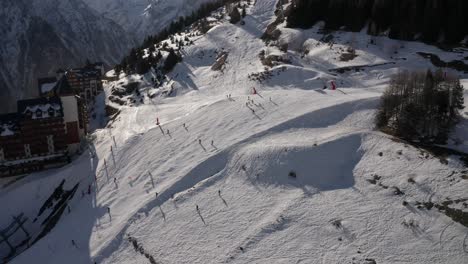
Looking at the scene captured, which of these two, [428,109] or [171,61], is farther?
[171,61]

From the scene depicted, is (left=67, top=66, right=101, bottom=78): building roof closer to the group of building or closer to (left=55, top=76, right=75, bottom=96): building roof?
(left=55, top=76, right=75, bottom=96): building roof

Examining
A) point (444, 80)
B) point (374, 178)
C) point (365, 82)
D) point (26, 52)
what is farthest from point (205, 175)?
point (26, 52)

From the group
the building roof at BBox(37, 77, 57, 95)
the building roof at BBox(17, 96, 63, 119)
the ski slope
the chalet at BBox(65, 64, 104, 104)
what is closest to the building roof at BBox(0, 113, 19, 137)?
the building roof at BBox(17, 96, 63, 119)

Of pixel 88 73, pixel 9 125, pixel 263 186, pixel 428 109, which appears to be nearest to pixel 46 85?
pixel 88 73

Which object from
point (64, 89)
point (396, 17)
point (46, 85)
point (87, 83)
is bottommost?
point (87, 83)

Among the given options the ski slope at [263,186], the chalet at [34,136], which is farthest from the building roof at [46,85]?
the ski slope at [263,186]

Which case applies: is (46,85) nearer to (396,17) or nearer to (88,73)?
(88,73)
